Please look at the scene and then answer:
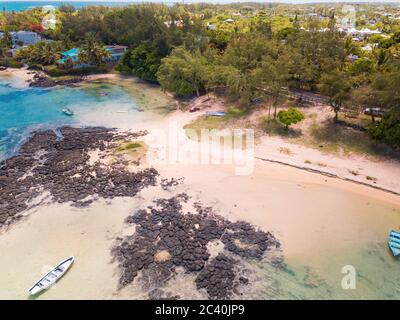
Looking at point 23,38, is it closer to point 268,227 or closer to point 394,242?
point 268,227

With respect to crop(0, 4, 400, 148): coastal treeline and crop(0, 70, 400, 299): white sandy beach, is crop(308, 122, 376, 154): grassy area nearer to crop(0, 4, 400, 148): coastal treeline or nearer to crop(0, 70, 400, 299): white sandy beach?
crop(0, 4, 400, 148): coastal treeline

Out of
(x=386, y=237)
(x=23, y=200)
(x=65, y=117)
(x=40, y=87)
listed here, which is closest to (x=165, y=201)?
(x=23, y=200)

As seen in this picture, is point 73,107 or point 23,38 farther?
point 23,38

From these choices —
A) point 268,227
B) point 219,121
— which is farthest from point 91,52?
point 268,227

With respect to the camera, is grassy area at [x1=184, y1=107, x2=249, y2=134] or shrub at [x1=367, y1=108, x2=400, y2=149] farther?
grassy area at [x1=184, y1=107, x2=249, y2=134]

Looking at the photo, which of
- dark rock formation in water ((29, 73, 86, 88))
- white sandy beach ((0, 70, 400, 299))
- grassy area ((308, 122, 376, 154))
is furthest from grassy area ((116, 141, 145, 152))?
dark rock formation in water ((29, 73, 86, 88))

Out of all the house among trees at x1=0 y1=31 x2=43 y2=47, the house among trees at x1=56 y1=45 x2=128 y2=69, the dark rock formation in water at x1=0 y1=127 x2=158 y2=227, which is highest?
the house among trees at x1=0 y1=31 x2=43 y2=47
